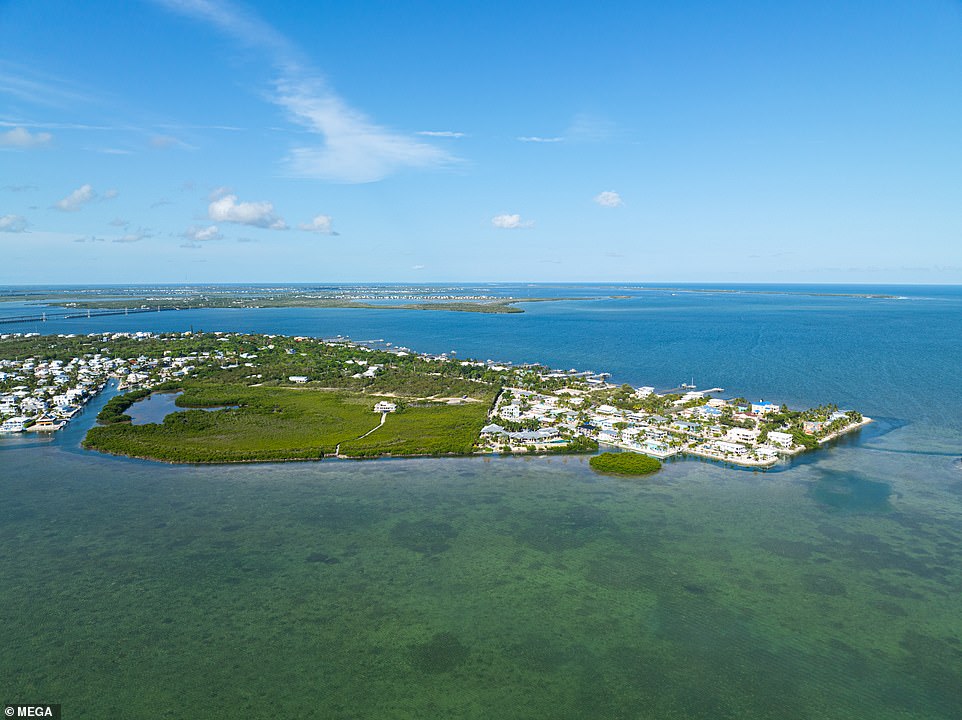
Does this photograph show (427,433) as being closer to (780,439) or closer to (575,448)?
(575,448)

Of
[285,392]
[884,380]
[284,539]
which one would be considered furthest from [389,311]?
[284,539]

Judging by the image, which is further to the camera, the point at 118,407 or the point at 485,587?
the point at 118,407

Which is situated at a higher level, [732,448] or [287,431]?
[732,448]

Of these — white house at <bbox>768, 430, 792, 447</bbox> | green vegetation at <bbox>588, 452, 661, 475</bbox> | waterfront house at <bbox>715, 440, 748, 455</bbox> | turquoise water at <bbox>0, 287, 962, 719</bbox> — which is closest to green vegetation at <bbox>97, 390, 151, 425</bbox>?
turquoise water at <bbox>0, 287, 962, 719</bbox>

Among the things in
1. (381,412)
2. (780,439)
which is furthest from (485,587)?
(381,412)

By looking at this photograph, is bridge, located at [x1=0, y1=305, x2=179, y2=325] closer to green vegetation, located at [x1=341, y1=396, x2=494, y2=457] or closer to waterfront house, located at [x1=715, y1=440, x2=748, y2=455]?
green vegetation, located at [x1=341, y1=396, x2=494, y2=457]

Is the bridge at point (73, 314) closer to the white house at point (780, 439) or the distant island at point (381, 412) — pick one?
the distant island at point (381, 412)
